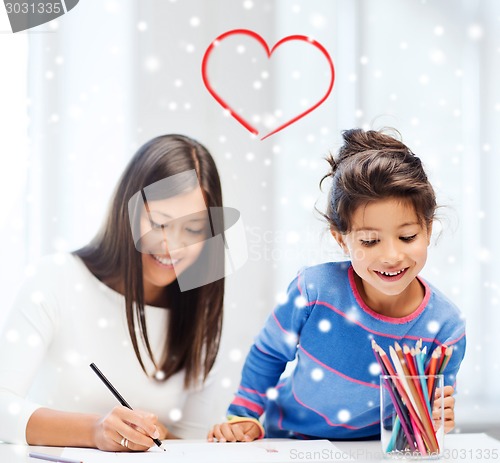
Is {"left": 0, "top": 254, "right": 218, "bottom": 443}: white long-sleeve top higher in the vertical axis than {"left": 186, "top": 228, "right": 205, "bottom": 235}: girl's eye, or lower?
lower

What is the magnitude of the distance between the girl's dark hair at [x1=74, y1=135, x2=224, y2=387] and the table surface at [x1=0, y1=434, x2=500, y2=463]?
0.18 metres

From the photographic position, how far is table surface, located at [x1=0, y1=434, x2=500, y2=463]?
2.68 ft

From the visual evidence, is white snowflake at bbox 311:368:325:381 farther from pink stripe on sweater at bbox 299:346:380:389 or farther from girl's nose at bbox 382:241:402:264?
girl's nose at bbox 382:241:402:264

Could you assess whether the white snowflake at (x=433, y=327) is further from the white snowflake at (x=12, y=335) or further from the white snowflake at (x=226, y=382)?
the white snowflake at (x=12, y=335)

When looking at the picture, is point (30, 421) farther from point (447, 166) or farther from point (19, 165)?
point (447, 166)

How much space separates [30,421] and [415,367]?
49 cm

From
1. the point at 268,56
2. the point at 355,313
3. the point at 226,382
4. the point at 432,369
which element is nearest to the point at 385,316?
the point at 355,313

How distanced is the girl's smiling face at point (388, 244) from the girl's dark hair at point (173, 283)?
27cm

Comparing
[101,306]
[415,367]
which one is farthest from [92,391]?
[415,367]

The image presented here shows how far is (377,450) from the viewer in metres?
0.89

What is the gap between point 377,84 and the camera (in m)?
1.20

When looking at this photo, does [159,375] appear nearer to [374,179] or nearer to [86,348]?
[86,348]

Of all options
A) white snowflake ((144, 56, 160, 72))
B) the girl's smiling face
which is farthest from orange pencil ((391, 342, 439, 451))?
white snowflake ((144, 56, 160, 72))

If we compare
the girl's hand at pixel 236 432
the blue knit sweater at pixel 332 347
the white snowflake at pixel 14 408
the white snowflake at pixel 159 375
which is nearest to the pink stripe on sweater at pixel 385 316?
the blue knit sweater at pixel 332 347
